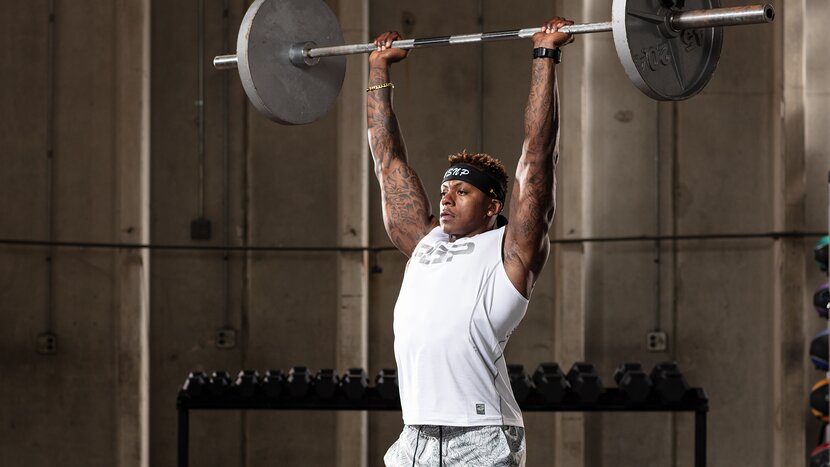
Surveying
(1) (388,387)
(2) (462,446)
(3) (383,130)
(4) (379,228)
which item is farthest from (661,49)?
(4) (379,228)

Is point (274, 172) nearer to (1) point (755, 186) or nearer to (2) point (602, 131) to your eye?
(2) point (602, 131)

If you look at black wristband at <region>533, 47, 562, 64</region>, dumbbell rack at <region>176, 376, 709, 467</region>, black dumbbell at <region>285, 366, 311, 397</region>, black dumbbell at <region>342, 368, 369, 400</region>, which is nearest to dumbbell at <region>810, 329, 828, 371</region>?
dumbbell rack at <region>176, 376, 709, 467</region>

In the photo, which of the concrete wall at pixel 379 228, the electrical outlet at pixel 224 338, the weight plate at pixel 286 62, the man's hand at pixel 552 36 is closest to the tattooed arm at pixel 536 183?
the man's hand at pixel 552 36

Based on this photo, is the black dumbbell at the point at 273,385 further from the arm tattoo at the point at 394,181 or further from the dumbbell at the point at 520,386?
the arm tattoo at the point at 394,181

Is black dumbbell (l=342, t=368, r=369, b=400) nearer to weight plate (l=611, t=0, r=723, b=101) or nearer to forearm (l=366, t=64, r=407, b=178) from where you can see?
forearm (l=366, t=64, r=407, b=178)

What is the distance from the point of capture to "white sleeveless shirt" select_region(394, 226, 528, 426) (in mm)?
2484

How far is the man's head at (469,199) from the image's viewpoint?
2.70m

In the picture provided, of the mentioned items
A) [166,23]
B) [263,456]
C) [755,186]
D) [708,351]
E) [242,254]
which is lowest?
[263,456]

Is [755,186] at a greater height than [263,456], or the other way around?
[755,186]

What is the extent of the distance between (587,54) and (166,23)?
2.45 metres

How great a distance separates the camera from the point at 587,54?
5762 mm

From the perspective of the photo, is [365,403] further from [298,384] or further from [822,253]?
[822,253]

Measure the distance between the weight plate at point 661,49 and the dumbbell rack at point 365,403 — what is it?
227cm

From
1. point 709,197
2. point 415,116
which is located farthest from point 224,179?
point 709,197
